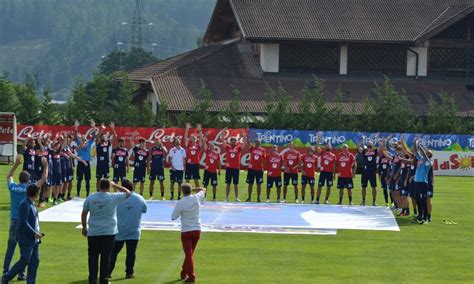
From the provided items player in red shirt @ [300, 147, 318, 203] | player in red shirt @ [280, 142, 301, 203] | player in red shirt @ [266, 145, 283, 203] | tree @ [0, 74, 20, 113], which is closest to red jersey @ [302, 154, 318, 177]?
player in red shirt @ [300, 147, 318, 203]

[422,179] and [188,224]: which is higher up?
[422,179]

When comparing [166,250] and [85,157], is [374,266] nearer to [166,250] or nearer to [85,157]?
[166,250]

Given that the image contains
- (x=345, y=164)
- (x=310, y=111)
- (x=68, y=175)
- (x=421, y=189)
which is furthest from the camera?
(x=310, y=111)

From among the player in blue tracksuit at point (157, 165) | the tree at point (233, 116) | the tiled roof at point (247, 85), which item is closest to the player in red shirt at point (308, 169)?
the player in blue tracksuit at point (157, 165)

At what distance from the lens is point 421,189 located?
92.9 feet

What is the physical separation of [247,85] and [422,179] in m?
35.2

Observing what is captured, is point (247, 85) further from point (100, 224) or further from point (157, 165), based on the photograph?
point (100, 224)

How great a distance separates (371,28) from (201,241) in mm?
43561

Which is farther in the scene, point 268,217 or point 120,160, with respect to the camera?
point 120,160

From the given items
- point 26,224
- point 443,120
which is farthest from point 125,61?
point 26,224

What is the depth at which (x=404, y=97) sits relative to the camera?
2258 inches

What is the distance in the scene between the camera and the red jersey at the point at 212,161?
110 feet

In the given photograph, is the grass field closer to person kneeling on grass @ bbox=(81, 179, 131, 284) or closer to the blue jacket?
person kneeling on grass @ bbox=(81, 179, 131, 284)

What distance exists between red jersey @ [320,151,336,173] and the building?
28.1 meters
